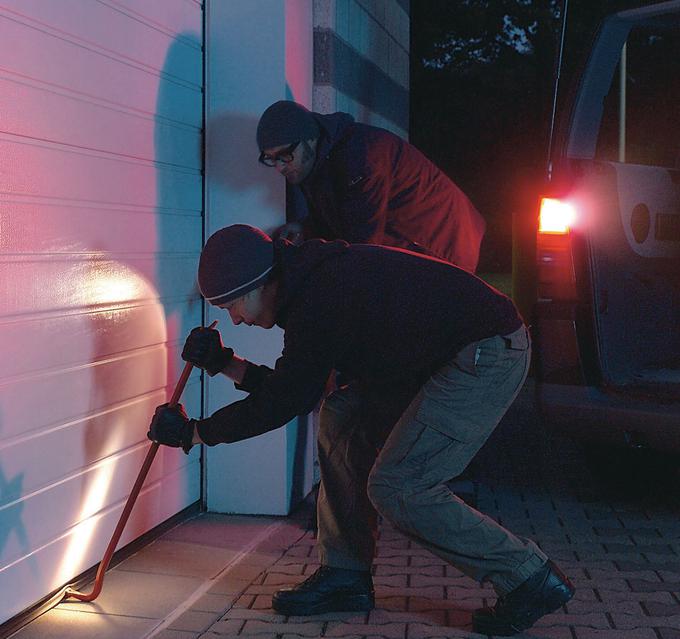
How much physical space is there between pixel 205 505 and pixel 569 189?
7.67 feet

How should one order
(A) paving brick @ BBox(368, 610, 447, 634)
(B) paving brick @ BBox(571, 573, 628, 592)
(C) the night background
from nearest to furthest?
1. (A) paving brick @ BBox(368, 610, 447, 634)
2. (B) paving brick @ BBox(571, 573, 628, 592)
3. (C) the night background

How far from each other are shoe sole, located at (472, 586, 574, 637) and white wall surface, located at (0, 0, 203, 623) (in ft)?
5.14

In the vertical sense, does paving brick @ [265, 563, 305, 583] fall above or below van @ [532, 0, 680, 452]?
below

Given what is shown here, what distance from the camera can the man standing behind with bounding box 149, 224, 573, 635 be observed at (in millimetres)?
3586

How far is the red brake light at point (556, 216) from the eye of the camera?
5.21m

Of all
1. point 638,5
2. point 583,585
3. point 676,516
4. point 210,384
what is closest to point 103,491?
point 210,384

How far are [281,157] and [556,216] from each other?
1400 mm

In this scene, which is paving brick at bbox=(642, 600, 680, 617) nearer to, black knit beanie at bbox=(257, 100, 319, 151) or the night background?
black knit beanie at bbox=(257, 100, 319, 151)

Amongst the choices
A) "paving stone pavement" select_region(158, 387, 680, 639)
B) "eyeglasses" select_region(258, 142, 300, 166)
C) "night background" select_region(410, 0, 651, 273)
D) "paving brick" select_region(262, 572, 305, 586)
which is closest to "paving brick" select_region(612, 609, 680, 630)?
"paving stone pavement" select_region(158, 387, 680, 639)

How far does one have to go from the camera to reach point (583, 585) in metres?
4.39

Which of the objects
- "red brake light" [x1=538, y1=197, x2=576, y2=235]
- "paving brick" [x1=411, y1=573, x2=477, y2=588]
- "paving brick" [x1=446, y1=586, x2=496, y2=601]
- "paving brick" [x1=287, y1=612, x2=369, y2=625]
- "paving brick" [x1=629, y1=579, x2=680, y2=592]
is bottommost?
"paving brick" [x1=287, y1=612, x2=369, y2=625]

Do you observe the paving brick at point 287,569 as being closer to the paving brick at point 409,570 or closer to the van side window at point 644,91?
the paving brick at point 409,570

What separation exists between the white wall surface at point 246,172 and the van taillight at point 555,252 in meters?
1.27

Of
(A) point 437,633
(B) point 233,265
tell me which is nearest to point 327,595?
(A) point 437,633
